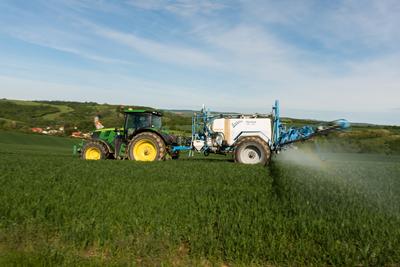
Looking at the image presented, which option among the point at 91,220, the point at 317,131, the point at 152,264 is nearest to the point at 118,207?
the point at 91,220

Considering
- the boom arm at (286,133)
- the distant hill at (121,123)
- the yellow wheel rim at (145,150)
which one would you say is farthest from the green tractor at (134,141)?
the boom arm at (286,133)

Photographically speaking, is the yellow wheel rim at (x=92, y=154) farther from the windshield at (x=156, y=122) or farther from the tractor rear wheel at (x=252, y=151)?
the tractor rear wheel at (x=252, y=151)

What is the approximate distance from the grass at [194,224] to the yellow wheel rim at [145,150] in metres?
7.14

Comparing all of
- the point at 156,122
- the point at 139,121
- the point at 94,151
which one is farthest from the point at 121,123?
the point at 139,121

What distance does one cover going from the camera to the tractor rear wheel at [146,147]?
16.8 m

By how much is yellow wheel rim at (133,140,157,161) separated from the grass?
23.4ft

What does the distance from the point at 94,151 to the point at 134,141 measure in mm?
2345

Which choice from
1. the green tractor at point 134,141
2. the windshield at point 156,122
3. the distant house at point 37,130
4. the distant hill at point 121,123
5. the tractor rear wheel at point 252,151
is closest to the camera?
the tractor rear wheel at point 252,151

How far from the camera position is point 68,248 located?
5684mm

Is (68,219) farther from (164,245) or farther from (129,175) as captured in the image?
(129,175)

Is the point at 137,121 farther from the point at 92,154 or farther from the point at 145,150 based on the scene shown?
the point at 92,154

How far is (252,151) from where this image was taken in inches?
674

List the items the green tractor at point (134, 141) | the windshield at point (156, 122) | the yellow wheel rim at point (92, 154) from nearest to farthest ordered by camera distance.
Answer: the green tractor at point (134, 141) → the windshield at point (156, 122) → the yellow wheel rim at point (92, 154)

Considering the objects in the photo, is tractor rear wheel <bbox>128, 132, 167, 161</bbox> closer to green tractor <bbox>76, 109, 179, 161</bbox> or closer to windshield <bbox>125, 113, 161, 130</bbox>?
green tractor <bbox>76, 109, 179, 161</bbox>
